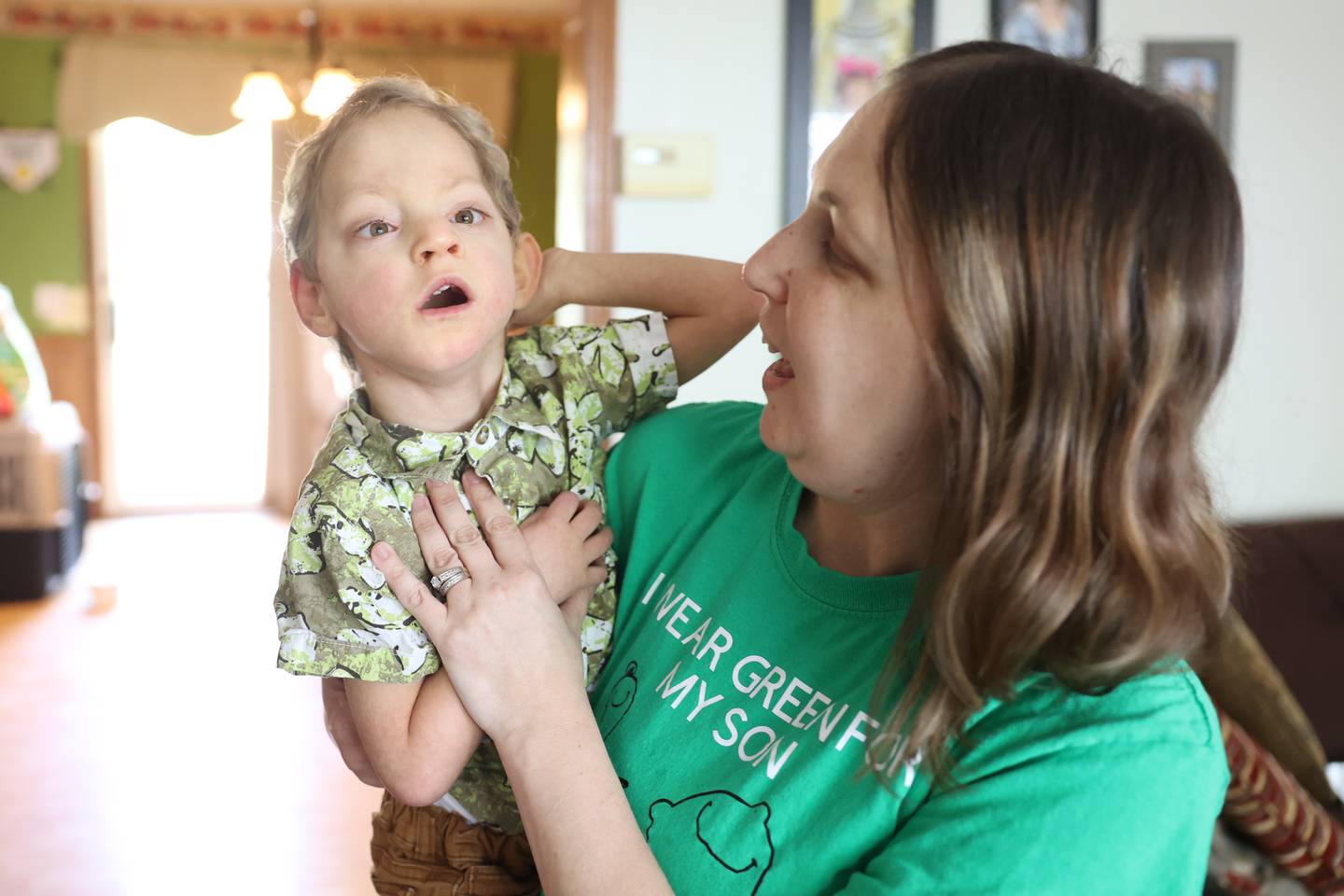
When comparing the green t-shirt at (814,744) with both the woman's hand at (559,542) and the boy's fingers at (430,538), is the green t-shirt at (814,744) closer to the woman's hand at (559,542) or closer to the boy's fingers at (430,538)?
the woman's hand at (559,542)

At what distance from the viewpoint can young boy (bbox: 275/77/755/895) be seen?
1.07 m

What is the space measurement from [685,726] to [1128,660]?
→ 0.37m

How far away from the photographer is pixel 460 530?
1085mm

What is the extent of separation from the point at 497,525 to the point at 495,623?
0.11 m

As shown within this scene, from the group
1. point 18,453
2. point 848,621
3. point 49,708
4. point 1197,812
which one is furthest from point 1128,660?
point 18,453

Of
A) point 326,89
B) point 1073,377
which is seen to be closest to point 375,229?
point 1073,377

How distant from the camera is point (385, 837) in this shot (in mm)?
1331

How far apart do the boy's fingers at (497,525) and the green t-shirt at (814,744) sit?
15cm

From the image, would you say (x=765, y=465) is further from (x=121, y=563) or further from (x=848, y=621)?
(x=121, y=563)

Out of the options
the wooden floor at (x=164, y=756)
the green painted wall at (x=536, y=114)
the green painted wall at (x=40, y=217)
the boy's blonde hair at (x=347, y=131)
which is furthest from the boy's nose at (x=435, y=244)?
the green painted wall at (x=40, y=217)

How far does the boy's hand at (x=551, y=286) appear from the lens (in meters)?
1.30

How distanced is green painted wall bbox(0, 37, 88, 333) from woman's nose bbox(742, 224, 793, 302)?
7301 mm

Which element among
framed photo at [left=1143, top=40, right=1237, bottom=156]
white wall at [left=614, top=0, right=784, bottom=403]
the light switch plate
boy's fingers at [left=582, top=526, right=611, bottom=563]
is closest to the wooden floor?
white wall at [left=614, top=0, right=784, bottom=403]

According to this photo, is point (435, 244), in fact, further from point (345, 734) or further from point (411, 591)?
point (345, 734)
